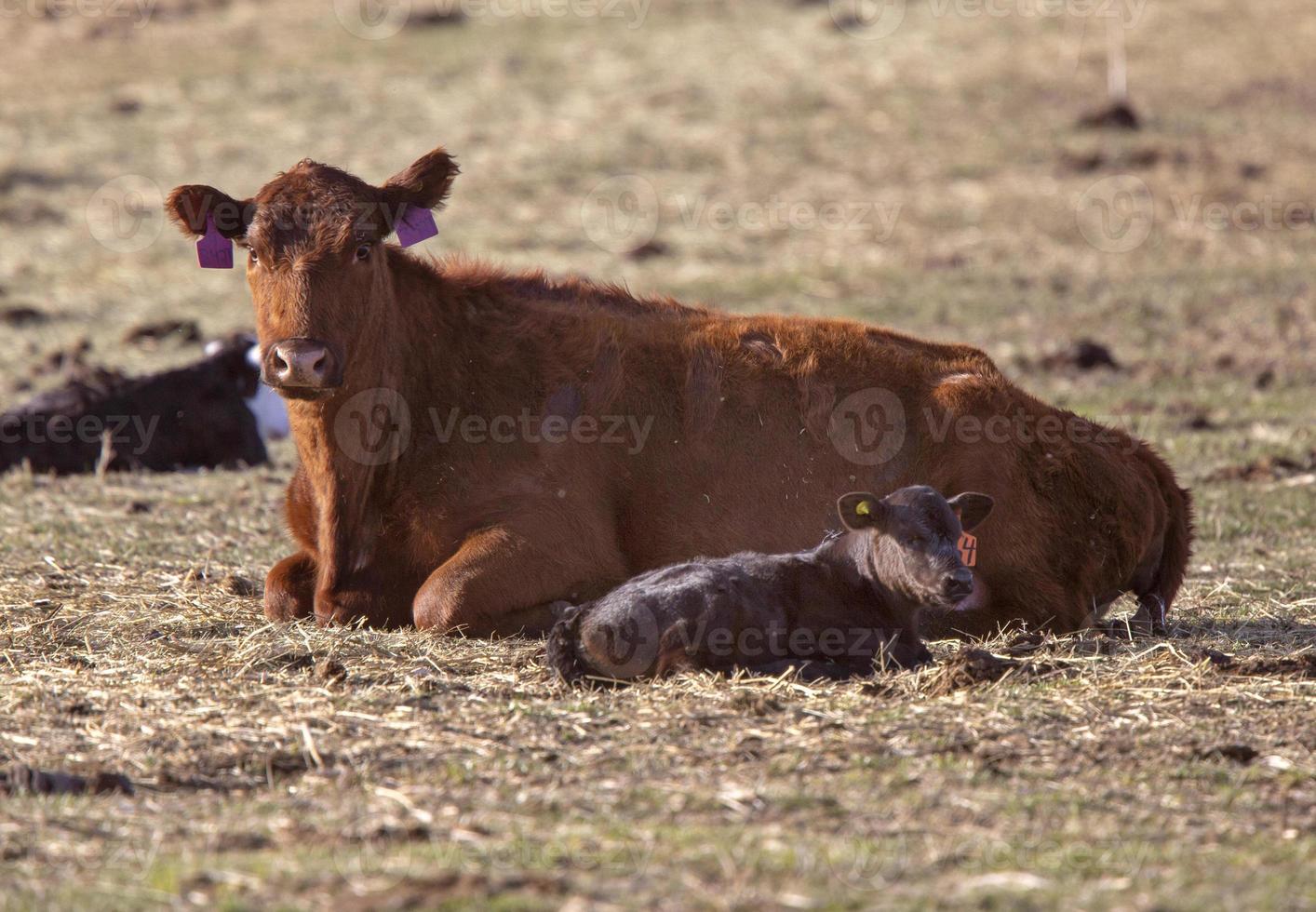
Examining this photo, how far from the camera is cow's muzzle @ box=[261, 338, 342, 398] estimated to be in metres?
6.96

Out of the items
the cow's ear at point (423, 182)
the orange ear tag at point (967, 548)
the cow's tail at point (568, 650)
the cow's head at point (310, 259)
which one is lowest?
the cow's tail at point (568, 650)

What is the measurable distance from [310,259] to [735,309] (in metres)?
10.9

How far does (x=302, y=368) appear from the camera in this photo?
6953mm

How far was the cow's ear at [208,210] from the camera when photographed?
24.9ft

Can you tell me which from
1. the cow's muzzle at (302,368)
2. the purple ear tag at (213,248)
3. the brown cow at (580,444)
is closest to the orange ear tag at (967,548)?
the brown cow at (580,444)

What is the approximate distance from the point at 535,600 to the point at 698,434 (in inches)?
50.7

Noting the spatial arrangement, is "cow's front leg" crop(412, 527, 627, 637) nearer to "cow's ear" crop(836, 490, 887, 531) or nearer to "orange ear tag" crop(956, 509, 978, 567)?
"cow's ear" crop(836, 490, 887, 531)

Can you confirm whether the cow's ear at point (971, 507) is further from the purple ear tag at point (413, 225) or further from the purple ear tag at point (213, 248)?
the purple ear tag at point (213, 248)

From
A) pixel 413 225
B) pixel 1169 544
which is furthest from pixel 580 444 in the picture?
pixel 1169 544

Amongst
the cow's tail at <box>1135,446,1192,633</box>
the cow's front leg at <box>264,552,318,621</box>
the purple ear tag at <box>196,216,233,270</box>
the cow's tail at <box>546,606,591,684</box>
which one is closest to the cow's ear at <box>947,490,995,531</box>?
the cow's tail at <box>1135,446,1192,633</box>

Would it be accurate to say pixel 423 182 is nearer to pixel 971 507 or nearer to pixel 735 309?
pixel 971 507

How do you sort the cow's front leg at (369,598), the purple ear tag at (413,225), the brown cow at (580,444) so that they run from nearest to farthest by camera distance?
the brown cow at (580,444) < the cow's front leg at (369,598) < the purple ear tag at (413,225)

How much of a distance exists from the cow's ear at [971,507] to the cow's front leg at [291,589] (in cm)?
305

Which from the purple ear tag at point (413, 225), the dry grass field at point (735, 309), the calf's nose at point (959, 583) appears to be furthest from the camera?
the purple ear tag at point (413, 225)
